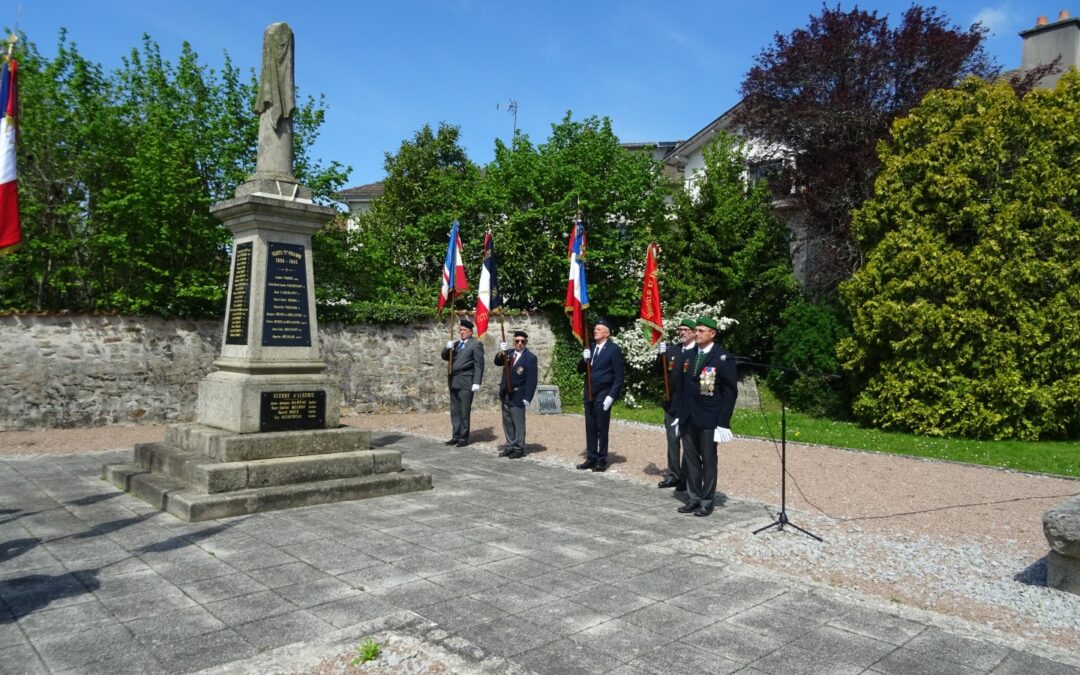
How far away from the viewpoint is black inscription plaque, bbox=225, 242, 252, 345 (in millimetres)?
7809

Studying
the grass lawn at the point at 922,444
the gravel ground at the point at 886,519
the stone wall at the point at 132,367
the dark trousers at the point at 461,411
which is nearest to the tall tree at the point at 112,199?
the stone wall at the point at 132,367

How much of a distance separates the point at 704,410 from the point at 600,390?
284cm

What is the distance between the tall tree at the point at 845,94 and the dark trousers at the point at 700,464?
13220 mm

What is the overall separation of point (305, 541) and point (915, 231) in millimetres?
13448

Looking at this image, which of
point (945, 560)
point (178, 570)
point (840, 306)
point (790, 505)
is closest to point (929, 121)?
point (840, 306)

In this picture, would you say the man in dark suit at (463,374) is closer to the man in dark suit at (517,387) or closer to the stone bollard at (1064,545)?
the man in dark suit at (517,387)

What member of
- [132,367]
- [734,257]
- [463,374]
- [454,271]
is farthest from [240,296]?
[734,257]

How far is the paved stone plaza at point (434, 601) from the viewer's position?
3.72 metres

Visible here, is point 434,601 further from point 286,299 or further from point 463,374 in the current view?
point 463,374

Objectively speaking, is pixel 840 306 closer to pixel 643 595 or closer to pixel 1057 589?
pixel 1057 589

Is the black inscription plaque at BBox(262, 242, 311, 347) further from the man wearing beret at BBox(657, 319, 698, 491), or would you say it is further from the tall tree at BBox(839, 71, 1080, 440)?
the tall tree at BBox(839, 71, 1080, 440)

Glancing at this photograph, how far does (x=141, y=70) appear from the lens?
52.4 ft

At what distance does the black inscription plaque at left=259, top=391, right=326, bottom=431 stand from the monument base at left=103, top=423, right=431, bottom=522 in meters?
0.13

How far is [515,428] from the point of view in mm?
11008
